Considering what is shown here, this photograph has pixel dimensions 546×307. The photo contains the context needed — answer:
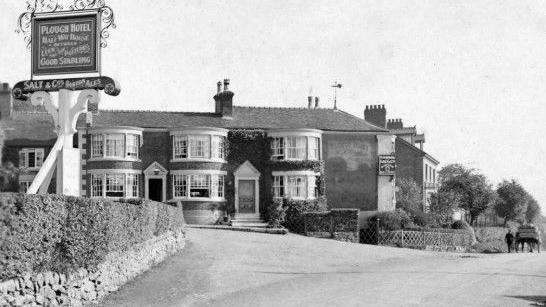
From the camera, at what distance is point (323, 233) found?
47.6 metres

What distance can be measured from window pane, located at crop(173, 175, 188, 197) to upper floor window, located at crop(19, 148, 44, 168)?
940 centimetres

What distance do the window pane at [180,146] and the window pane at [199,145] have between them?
0.48m

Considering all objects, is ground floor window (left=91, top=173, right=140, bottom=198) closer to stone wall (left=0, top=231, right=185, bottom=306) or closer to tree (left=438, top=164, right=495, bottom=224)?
stone wall (left=0, top=231, right=185, bottom=306)

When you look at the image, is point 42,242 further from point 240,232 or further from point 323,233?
point 323,233

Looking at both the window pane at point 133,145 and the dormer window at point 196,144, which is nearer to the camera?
the window pane at point 133,145

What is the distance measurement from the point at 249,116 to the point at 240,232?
1355 cm

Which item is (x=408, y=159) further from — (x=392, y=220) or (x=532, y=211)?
(x=532, y=211)

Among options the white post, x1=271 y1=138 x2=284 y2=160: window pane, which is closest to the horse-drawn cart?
x1=271 y1=138 x2=284 y2=160: window pane

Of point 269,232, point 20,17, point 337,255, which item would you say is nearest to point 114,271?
point 20,17

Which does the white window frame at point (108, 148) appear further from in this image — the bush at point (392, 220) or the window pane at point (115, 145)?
the bush at point (392, 220)

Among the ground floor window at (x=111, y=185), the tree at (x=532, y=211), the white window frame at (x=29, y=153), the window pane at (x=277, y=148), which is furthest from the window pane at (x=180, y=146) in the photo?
the tree at (x=532, y=211)

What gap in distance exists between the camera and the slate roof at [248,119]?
51.9m

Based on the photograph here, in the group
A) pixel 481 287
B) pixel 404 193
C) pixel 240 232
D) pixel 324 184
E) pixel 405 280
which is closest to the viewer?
pixel 481 287

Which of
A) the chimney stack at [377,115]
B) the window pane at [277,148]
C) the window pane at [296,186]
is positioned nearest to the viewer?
the window pane at [296,186]
